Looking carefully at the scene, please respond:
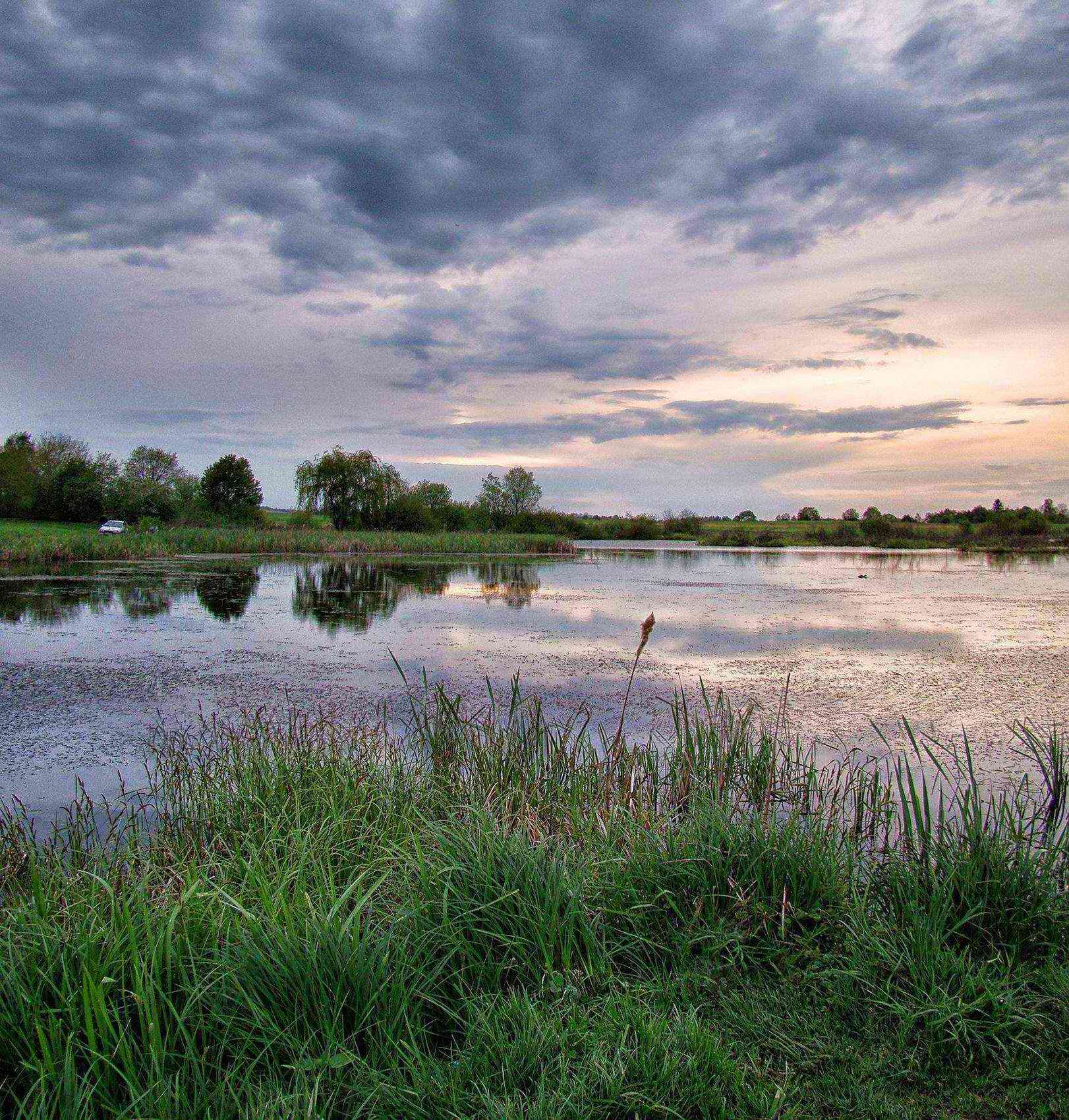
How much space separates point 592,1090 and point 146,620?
14329 mm

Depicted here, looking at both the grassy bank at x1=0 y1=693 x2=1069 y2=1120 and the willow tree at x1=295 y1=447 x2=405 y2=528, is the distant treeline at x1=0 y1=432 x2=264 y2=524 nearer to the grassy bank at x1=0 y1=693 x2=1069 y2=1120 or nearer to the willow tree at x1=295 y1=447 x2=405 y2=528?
the willow tree at x1=295 y1=447 x2=405 y2=528

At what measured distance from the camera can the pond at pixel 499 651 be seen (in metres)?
7.48

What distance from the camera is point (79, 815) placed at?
417 cm

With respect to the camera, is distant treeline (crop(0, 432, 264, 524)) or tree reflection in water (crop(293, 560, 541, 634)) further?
distant treeline (crop(0, 432, 264, 524))

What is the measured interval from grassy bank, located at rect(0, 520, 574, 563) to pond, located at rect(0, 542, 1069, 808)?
4.56 metres

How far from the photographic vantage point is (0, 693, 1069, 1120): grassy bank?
7.22ft

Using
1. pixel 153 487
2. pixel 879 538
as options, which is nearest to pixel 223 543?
pixel 153 487

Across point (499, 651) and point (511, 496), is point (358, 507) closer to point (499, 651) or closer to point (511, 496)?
point (511, 496)

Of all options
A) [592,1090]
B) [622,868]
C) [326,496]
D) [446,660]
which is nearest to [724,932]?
[622,868]

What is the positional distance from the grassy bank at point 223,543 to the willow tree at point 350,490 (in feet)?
14.6

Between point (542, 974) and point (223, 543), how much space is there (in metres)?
40.1

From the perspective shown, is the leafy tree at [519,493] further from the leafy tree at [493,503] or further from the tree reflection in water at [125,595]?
the tree reflection in water at [125,595]

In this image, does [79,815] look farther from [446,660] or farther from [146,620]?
[146,620]

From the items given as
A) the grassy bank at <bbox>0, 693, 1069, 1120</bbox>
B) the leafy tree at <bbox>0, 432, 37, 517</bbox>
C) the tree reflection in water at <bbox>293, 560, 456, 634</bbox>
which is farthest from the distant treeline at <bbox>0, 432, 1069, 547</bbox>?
the grassy bank at <bbox>0, 693, 1069, 1120</bbox>
